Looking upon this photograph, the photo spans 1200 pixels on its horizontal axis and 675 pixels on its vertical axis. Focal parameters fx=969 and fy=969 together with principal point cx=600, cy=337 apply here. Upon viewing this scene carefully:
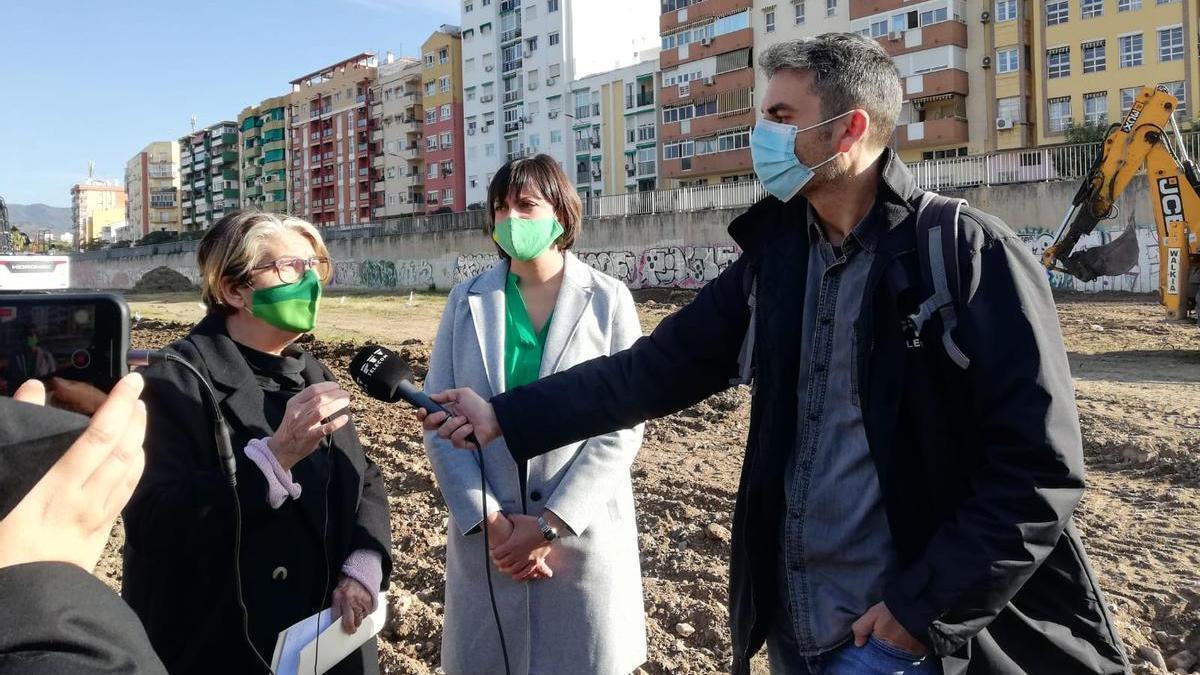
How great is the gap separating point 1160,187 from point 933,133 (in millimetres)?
32949

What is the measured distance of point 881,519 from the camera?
7.21ft

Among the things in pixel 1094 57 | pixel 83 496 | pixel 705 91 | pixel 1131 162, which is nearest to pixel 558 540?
pixel 83 496

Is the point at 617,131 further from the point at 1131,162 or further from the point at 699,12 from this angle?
the point at 1131,162

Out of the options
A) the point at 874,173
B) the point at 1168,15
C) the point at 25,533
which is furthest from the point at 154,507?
the point at 1168,15

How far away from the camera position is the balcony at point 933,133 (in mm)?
46938

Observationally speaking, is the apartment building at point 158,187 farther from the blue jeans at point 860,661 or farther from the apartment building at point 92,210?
the blue jeans at point 860,661

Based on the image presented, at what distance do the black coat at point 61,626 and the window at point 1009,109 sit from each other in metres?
51.3

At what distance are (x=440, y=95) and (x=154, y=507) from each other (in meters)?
86.3

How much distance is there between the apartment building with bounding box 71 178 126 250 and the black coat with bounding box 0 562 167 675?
188093 millimetres

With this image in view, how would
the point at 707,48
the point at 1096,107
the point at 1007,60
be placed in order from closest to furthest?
1. the point at 1096,107
2. the point at 1007,60
3. the point at 707,48

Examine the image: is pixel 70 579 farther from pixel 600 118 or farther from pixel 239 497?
pixel 600 118

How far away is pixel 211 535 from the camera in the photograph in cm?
257

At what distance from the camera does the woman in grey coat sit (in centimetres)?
309

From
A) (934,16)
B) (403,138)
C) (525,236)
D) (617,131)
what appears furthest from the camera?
(403,138)
